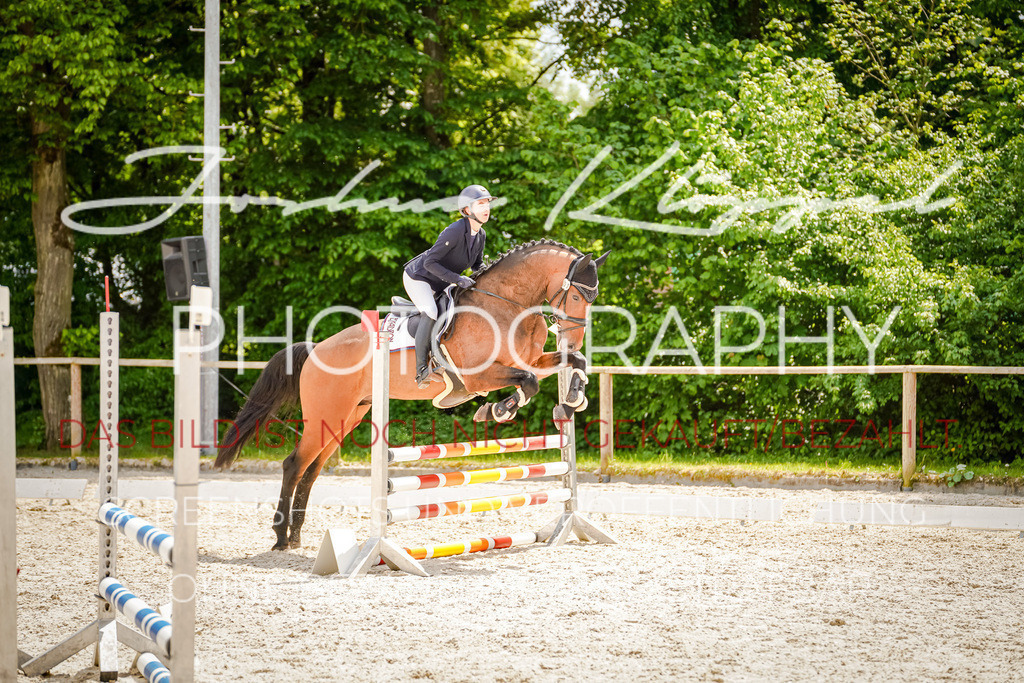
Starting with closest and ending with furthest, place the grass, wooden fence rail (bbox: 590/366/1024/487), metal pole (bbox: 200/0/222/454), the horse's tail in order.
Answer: the horse's tail, wooden fence rail (bbox: 590/366/1024/487), the grass, metal pole (bbox: 200/0/222/454)

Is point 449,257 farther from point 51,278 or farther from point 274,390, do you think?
point 51,278

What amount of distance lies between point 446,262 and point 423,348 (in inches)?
23.1

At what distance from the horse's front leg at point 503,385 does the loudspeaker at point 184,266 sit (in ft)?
10.3

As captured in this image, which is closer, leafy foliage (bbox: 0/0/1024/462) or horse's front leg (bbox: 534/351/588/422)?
horse's front leg (bbox: 534/351/588/422)

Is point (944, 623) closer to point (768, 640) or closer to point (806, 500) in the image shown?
point (768, 640)

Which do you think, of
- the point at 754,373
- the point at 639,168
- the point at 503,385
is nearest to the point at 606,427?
the point at 754,373

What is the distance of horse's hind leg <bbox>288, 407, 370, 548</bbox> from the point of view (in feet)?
20.4

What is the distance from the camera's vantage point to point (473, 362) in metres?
5.82

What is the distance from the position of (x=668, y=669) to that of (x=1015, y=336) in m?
8.25

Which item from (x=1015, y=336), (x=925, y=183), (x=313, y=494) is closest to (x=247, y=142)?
(x=313, y=494)

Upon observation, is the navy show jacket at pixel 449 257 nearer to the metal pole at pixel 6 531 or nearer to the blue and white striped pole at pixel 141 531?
the blue and white striped pole at pixel 141 531

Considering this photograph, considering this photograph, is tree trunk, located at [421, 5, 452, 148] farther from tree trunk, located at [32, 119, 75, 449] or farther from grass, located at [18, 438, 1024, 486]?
tree trunk, located at [32, 119, 75, 449]

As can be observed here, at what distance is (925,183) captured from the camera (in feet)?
35.0

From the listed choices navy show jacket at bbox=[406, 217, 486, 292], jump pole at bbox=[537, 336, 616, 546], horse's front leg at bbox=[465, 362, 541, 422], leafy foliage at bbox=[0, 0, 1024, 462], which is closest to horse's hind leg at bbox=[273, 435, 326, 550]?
horse's front leg at bbox=[465, 362, 541, 422]
